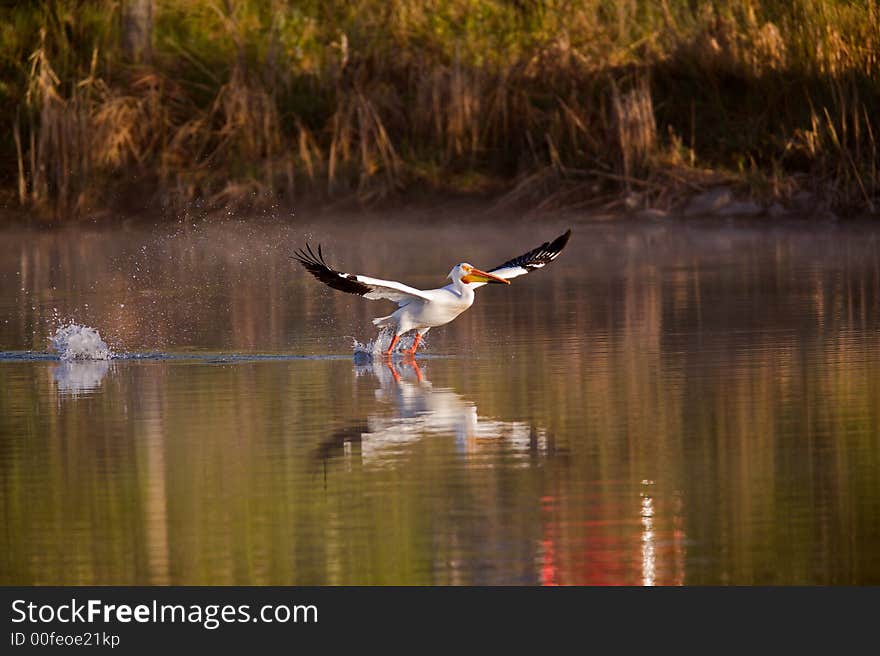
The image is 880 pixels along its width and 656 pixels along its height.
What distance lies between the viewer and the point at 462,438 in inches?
401

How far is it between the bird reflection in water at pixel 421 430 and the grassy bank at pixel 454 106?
14952mm

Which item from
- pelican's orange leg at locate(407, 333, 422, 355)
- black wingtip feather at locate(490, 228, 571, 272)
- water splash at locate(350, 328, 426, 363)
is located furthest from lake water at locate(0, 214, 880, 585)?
black wingtip feather at locate(490, 228, 571, 272)

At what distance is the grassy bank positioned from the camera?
88.2ft

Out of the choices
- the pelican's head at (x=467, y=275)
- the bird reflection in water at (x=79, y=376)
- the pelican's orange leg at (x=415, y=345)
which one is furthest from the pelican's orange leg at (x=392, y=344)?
the bird reflection in water at (x=79, y=376)

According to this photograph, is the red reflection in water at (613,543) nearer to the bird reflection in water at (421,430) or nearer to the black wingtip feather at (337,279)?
the bird reflection in water at (421,430)

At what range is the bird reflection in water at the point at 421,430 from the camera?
9.84 meters

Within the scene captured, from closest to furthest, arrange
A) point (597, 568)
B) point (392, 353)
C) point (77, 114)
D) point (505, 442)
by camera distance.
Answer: point (597, 568), point (505, 442), point (392, 353), point (77, 114)

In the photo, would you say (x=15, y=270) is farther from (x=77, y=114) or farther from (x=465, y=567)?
(x=465, y=567)

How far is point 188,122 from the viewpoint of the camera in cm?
2869

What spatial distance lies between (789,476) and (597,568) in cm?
182

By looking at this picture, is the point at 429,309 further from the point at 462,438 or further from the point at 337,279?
the point at 462,438

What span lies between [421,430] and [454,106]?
17.9 metres

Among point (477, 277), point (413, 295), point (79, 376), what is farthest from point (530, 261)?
point (79, 376)

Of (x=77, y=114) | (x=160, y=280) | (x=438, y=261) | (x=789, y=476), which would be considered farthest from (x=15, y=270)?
(x=789, y=476)
